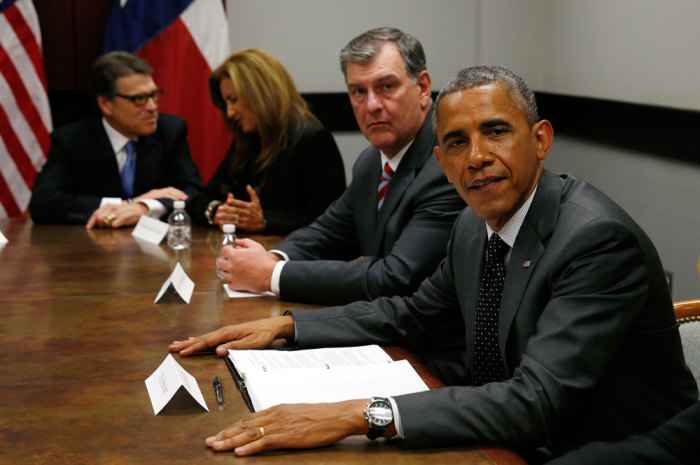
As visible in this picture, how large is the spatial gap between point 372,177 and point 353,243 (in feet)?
1.27

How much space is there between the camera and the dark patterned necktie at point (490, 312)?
1938 millimetres

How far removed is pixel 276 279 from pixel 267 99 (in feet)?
5.12

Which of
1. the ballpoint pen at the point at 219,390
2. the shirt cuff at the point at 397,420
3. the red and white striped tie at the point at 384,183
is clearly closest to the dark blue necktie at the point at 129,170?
the red and white striped tie at the point at 384,183

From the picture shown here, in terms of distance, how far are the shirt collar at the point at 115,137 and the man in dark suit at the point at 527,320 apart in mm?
2558

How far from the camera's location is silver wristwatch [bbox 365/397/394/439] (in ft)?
5.01

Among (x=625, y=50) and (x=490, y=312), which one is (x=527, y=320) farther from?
(x=625, y=50)

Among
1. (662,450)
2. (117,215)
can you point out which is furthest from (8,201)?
(662,450)

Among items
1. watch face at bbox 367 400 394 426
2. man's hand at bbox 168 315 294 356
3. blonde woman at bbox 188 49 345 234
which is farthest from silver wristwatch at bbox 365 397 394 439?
blonde woman at bbox 188 49 345 234

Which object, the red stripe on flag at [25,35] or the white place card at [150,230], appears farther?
the red stripe on flag at [25,35]

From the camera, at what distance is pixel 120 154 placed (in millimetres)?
4465

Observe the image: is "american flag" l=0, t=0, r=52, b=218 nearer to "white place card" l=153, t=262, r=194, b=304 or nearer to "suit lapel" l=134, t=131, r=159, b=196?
"suit lapel" l=134, t=131, r=159, b=196

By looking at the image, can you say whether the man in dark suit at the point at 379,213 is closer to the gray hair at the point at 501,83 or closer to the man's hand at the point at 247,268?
the man's hand at the point at 247,268

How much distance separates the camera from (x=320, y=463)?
1.47 meters

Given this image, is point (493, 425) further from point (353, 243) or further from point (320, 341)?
point (353, 243)
